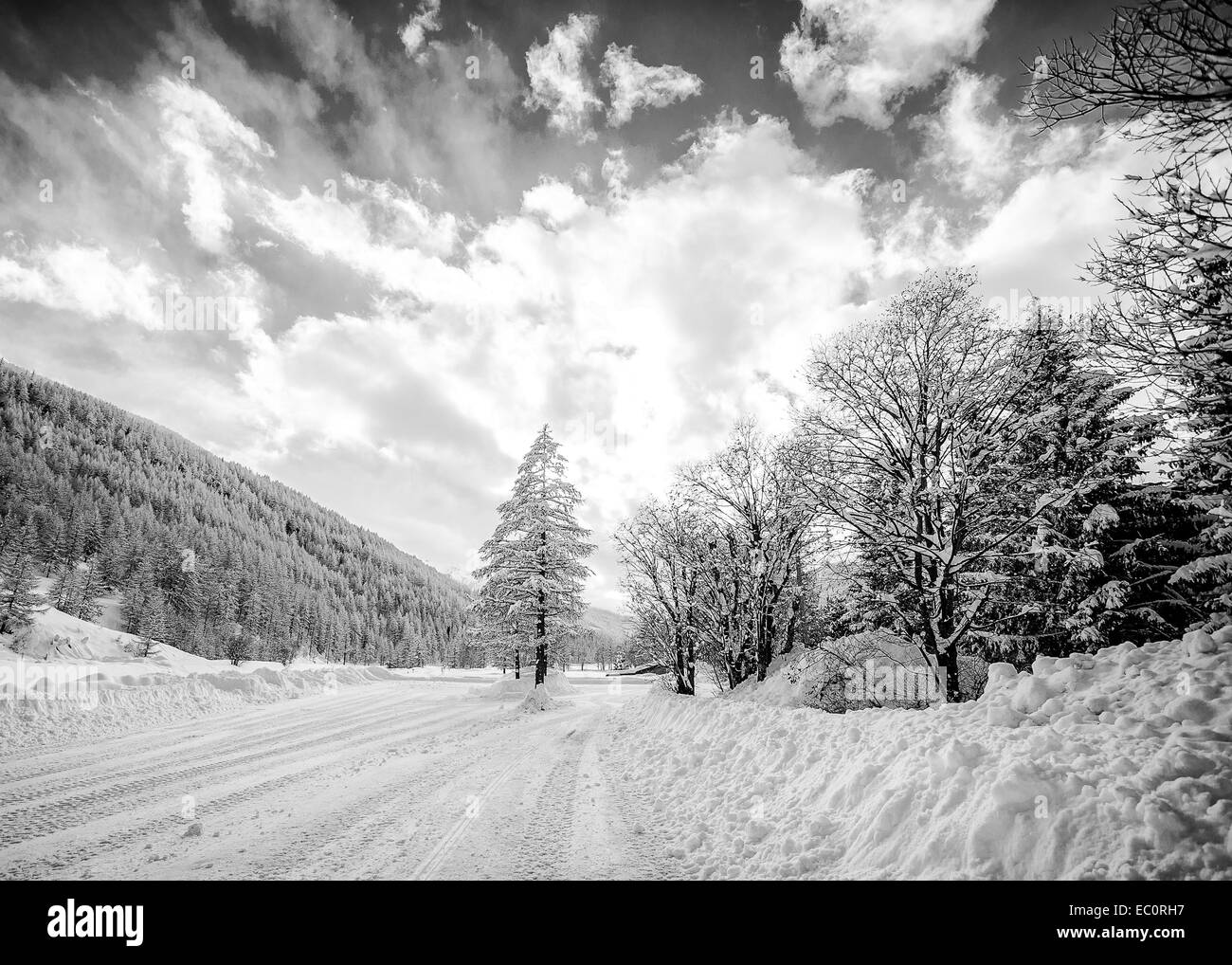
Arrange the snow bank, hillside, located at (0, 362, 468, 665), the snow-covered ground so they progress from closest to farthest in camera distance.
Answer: the snow-covered ground → the snow bank → hillside, located at (0, 362, 468, 665)

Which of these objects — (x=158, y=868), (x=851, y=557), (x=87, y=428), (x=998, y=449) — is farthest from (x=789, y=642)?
(x=87, y=428)

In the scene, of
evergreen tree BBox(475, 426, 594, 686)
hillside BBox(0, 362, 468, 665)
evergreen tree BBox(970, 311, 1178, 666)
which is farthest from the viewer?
hillside BBox(0, 362, 468, 665)

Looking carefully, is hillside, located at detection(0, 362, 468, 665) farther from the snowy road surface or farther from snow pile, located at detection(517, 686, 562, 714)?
the snowy road surface

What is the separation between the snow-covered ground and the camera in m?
3.60

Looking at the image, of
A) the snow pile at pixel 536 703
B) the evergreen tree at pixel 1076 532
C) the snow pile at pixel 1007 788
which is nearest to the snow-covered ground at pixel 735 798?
the snow pile at pixel 1007 788

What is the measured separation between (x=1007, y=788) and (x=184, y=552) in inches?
4390

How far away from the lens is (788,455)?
34.9ft

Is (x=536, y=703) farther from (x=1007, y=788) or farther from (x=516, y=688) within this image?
(x=1007, y=788)

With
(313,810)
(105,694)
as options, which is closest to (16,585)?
(105,694)

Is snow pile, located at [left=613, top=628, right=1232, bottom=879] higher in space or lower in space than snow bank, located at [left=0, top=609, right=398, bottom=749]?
higher

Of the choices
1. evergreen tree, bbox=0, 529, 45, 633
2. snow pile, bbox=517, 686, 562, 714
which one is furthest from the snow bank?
evergreen tree, bbox=0, 529, 45, 633

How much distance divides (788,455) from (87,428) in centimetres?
23691

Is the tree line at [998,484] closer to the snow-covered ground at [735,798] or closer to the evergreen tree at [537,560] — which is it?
the snow-covered ground at [735,798]

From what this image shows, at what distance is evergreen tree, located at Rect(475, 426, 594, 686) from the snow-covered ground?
15.1 metres
